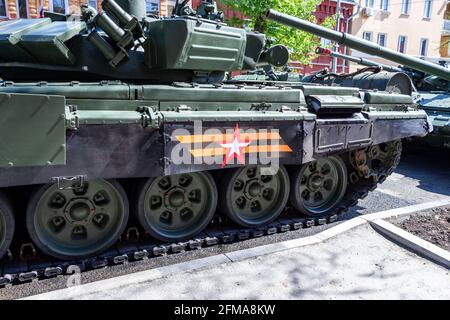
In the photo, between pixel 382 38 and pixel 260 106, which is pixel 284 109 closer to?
pixel 260 106

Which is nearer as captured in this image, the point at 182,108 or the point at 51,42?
the point at 51,42

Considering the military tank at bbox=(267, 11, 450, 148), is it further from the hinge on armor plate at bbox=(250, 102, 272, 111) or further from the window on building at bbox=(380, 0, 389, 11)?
the window on building at bbox=(380, 0, 389, 11)

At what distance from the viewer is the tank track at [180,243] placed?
14.1ft

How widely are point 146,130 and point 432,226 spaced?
377cm

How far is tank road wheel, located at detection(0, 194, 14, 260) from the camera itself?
13.6 feet

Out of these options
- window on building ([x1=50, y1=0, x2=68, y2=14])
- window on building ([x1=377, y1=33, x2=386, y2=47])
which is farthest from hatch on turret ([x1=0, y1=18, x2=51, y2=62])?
window on building ([x1=377, y1=33, x2=386, y2=47])

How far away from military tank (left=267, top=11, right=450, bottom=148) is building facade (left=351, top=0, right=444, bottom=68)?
22085mm

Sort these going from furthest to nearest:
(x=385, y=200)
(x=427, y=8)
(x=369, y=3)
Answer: (x=427, y=8)
(x=369, y=3)
(x=385, y=200)

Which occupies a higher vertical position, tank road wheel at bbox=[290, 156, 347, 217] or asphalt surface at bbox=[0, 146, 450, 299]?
tank road wheel at bbox=[290, 156, 347, 217]

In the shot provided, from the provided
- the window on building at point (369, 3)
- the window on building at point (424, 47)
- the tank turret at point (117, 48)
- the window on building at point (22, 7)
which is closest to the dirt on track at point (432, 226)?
the tank turret at point (117, 48)

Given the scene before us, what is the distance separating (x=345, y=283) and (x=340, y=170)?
2.29 meters

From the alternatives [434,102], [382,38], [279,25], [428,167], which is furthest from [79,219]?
[382,38]

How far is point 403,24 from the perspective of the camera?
3462 centimetres
